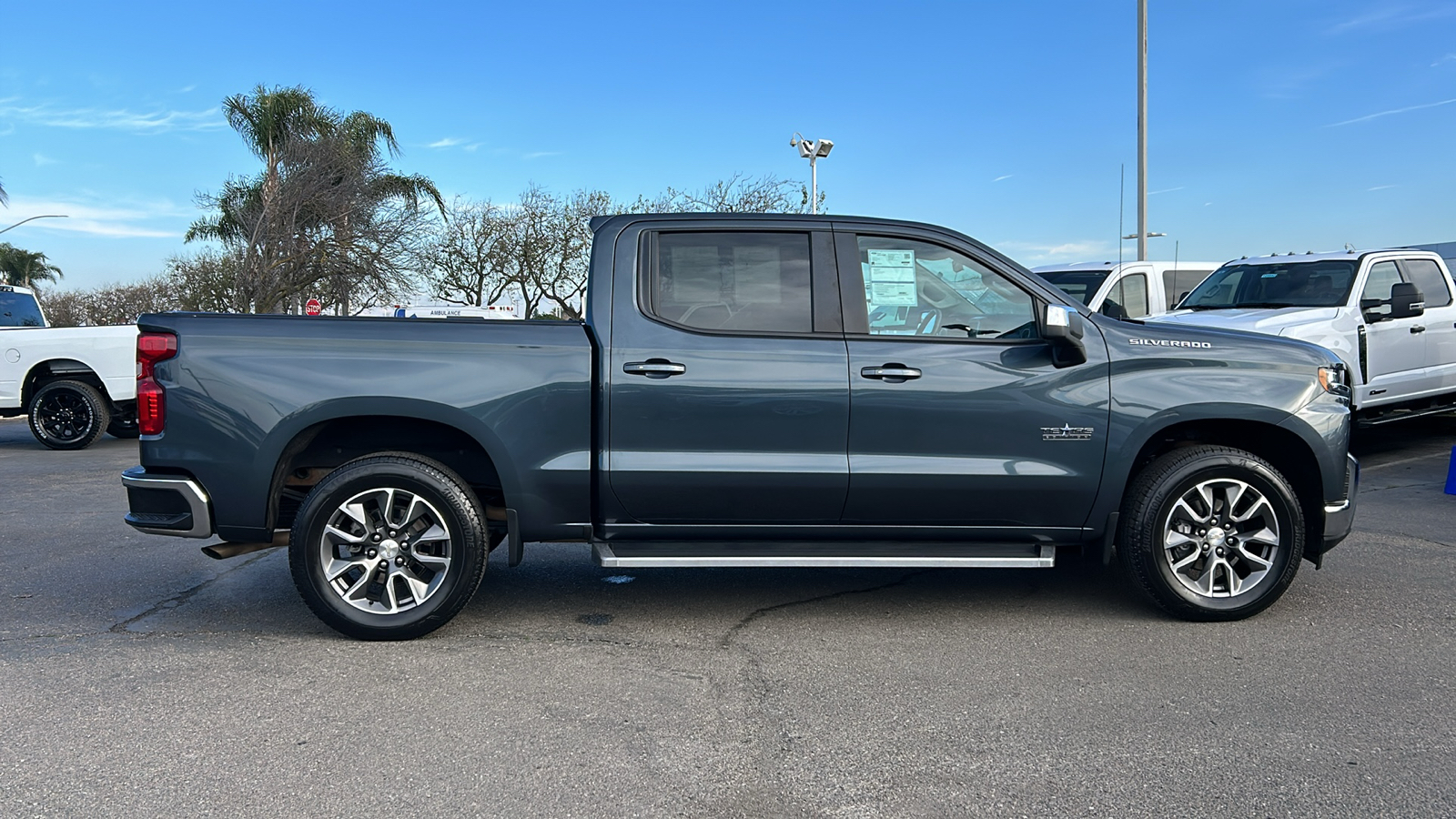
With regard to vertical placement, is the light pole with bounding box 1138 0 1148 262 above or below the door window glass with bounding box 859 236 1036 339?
above

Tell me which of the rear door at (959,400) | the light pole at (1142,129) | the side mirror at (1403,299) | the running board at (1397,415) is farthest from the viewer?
the light pole at (1142,129)

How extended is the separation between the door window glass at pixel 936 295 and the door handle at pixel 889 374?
222 mm

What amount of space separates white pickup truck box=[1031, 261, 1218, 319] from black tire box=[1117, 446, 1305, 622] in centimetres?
742

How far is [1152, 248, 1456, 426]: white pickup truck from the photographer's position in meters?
9.21

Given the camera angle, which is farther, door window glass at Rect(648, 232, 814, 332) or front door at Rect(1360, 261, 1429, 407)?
front door at Rect(1360, 261, 1429, 407)

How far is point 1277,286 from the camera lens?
401 inches

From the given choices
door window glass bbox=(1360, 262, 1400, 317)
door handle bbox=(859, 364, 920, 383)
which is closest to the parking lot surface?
door handle bbox=(859, 364, 920, 383)

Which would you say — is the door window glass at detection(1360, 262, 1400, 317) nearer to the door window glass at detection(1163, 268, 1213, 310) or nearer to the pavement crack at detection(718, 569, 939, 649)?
the door window glass at detection(1163, 268, 1213, 310)

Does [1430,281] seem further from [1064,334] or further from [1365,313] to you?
[1064,334]

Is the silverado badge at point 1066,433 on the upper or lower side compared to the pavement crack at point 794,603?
upper

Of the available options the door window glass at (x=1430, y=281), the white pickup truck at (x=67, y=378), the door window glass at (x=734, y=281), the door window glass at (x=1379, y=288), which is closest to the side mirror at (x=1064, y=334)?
the door window glass at (x=734, y=281)

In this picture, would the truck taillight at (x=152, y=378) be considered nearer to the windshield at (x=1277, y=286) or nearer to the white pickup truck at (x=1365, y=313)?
the white pickup truck at (x=1365, y=313)

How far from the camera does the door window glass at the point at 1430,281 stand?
10.2 m

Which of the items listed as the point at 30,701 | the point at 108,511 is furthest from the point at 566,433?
the point at 108,511
